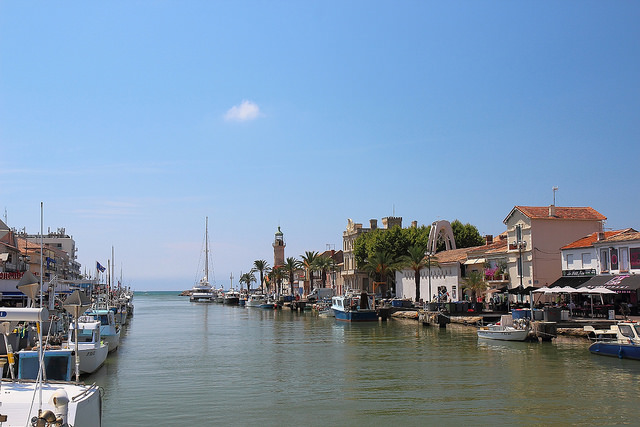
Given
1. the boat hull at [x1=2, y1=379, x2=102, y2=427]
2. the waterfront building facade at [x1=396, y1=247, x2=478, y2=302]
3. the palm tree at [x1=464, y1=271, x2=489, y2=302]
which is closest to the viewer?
the boat hull at [x1=2, y1=379, x2=102, y2=427]

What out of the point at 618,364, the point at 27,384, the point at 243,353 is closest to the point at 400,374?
the point at 618,364

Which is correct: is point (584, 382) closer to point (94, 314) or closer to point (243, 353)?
point (243, 353)

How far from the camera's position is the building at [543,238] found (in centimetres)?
6506

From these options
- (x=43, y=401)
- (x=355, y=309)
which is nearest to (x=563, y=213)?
(x=355, y=309)

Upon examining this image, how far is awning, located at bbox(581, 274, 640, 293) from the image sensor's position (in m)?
48.1

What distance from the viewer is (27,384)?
581 inches

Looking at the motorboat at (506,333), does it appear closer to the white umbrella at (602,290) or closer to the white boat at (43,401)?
the white umbrella at (602,290)

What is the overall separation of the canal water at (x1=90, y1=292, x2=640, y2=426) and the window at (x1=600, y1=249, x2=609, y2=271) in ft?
42.7

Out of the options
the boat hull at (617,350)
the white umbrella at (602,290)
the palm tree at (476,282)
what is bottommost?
the boat hull at (617,350)

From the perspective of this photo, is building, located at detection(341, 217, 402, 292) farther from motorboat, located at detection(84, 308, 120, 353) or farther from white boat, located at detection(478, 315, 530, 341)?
motorboat, located at detection(84, 308, 120, 353)

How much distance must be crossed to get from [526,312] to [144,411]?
1390 inches

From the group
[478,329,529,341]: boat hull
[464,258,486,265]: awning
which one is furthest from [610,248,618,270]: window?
[464,258,486,265]: awning

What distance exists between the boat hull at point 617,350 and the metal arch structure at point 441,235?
187ft

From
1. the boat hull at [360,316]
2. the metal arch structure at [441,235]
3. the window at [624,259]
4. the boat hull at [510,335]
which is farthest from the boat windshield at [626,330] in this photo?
the metal arch structure at [441,235]
